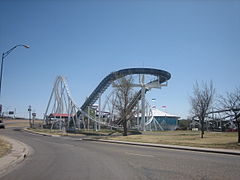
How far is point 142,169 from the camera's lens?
32.1 feet

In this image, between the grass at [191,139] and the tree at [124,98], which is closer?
→ the grass at [191,139]

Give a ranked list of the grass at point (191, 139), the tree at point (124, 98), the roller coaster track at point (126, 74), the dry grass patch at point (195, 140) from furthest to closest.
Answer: the roller coaster track at point (126, 74), the tree at point (124, 98), the grass at point (191, 139), the dry grass patch at point (195, 140)

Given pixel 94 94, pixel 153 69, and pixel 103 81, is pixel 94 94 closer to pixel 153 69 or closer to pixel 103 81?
pixel 103 81

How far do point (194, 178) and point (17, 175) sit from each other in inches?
264

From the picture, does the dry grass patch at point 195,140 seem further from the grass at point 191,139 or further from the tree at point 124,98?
the tree at point 124,98

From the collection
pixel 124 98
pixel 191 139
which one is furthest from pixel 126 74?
pixel 191 139

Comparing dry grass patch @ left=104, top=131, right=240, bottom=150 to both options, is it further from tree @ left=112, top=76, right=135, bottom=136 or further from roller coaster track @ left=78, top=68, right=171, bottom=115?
roller coaster track @ left=78, top=68, right=171, bottom=115

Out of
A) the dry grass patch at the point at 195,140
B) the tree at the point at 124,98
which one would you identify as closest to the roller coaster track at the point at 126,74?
the tree at the point at 124,98

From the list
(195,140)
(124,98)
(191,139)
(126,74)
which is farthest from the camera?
(126,74)

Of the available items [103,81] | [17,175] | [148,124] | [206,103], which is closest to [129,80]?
[206,103]

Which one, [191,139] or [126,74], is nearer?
[191,139]

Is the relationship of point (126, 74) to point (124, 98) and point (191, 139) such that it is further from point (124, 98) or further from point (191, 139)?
point (191, 139)

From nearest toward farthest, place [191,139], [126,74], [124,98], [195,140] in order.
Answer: [195,140] → [191,139] → [124,98] → [126,74]

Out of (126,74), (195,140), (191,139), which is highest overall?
(126,74)
